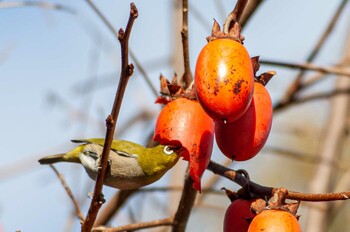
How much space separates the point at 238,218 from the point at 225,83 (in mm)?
330

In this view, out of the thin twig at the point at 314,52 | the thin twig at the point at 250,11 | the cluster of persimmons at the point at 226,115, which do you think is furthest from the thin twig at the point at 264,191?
the thin twig at the point at 314,52

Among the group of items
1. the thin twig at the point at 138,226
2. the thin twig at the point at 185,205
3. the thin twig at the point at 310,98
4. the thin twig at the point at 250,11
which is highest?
the thin twig at the point at 310,98

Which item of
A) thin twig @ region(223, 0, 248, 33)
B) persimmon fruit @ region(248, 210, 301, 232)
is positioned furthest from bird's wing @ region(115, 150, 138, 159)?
persimmon fruit @ region(248, 210, 301, 232)

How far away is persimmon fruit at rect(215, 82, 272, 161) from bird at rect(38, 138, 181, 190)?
11.0 inches

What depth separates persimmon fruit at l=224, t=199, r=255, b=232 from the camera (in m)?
1.54

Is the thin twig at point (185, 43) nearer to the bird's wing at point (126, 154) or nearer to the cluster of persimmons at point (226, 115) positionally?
the cluster of persimmons at point (226, 115)

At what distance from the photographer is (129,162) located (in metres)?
2.15

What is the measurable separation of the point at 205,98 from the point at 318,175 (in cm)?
192

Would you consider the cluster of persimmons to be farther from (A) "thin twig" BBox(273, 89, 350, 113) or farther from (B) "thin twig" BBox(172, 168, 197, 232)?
(A) "thin twig" BBox(273, 89, 350, 113)

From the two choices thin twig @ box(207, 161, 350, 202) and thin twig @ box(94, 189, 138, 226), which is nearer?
thin twig @ box(207, 161, 350, 202)

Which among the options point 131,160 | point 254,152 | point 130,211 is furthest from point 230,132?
point 130,211

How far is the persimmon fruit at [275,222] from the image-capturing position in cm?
136

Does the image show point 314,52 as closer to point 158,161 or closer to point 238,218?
point 158,161

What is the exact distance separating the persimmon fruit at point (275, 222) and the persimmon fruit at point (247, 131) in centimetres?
22
